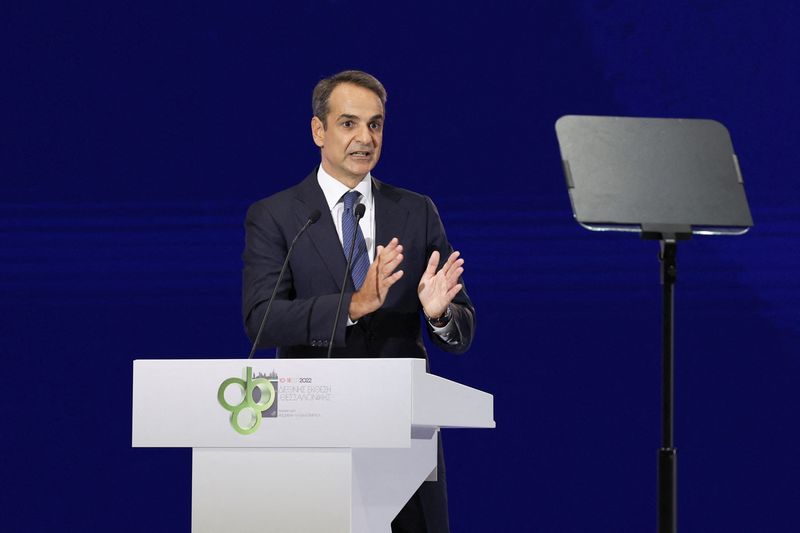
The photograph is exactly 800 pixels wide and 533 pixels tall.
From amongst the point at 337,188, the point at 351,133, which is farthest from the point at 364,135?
the point at 337,188

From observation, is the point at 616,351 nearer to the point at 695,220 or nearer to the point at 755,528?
the point at 755,528

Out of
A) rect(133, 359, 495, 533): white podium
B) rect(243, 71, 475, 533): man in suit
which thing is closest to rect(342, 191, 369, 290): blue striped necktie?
rect(243, 71, 475, 533): man in suit

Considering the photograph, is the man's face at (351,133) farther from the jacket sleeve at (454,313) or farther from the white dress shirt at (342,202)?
the jacket sleeve at (454,313)

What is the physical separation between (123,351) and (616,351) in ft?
5.99

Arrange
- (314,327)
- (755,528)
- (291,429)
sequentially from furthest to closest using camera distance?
1. (755,528)
2. (314,327)
3. (291,429)

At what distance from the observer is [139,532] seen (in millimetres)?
4293

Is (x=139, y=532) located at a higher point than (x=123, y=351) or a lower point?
lower

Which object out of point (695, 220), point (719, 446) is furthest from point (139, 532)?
point (695, 220)

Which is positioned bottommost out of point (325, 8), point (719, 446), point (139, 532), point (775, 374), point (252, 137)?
point (139, 532)

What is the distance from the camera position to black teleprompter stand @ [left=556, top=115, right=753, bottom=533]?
78.5 inches

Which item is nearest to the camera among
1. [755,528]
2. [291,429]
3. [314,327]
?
[291,429]

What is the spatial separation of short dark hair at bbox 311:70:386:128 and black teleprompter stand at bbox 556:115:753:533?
35.1 inches

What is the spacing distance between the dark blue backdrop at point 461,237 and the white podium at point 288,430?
2172 millimetres

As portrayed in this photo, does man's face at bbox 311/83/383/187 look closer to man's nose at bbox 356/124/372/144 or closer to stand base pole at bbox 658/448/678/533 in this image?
man's nose at bbox 356/124/372/144
